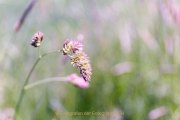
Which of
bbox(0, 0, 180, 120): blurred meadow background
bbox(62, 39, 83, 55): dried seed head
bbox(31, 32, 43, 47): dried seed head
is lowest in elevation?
bbox(62, 39, 83, 55): dried seed head

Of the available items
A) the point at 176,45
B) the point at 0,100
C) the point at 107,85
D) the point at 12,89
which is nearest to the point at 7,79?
the point at 12,89

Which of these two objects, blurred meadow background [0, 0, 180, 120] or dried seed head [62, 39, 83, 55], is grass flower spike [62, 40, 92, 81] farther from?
blurred meadow background [0, 0, 180, 120]

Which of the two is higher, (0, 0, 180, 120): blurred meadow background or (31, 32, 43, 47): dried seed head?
(0, 0, 180, 120): blurred meadow background

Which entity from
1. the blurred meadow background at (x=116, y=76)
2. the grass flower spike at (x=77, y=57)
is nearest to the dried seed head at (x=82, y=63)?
the grass flower spike at (x=77, y=57)

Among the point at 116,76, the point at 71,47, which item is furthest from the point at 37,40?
the point at 116,76

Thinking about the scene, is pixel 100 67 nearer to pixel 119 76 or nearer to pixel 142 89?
pixel 119 76

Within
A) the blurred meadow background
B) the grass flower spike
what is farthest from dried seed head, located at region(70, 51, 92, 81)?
the blurred meadow background

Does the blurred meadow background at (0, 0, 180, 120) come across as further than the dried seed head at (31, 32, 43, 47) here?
Yes

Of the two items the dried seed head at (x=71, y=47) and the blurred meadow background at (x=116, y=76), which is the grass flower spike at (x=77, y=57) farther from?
the blurred meadow background at (x=116, y=76)

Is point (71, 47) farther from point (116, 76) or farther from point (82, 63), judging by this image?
point (116, 76)
